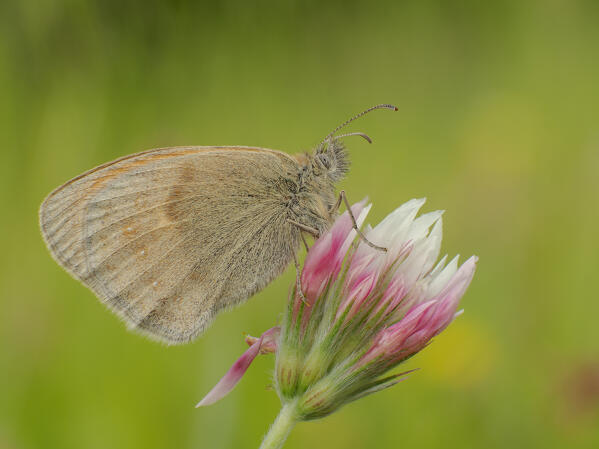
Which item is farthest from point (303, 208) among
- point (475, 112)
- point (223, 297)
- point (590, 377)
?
point (475, 112)

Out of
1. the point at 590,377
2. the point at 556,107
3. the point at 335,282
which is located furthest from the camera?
the point at 556,107

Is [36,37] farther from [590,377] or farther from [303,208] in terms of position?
[590,377]

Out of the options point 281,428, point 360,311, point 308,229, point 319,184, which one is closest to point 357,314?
point 360,311

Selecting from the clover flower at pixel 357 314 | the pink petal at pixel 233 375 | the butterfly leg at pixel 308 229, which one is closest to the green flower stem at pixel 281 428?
the clover flower at pixel 357 314

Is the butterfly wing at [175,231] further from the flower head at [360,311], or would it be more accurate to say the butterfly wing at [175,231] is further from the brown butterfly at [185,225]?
the flower head at [360,311]

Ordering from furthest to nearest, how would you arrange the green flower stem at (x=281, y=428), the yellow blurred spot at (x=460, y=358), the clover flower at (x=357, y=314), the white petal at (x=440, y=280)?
the yellow blurred spot at (x=460, y=358)
the white petal at (x=440, y=280)
the clover flower at (x=357, y=314)
the green flower stem at (x=281, y=428)

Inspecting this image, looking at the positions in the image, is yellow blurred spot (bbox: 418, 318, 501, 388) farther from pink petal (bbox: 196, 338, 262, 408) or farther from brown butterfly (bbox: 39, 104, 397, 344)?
pink petal (bbox: 196, 338, 262, 408)
